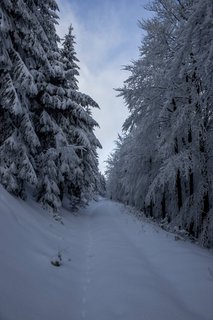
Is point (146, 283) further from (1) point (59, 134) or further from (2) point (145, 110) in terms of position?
(1) point (59, 134)

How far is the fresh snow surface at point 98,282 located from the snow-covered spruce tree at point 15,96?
10.9ft

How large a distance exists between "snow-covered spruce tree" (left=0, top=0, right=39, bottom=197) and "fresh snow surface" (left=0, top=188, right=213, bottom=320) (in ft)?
10.9

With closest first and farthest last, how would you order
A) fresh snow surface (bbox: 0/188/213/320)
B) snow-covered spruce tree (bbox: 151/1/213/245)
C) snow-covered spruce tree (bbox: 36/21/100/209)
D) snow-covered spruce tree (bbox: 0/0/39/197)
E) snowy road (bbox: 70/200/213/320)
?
fresh snow surface (bbox: 0/188/213/320)
snowy road (bbox: 70/200/213/320)
snow-covered spruce tree (bbox: 0/0/39/197)
snow-covered spruce tree (bbox: 151/1/213/245)
snow-covered spruce tree (bbox: 36/21/100/209)

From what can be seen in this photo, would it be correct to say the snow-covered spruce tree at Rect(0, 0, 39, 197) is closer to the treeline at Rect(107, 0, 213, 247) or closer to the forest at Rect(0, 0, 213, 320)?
the forest at Rect(0, 0, 213, 320)

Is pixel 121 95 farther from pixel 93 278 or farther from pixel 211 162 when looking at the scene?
pixel 93 278

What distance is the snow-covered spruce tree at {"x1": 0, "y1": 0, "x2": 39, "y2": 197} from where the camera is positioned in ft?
32.9

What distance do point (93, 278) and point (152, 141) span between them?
9.41 m

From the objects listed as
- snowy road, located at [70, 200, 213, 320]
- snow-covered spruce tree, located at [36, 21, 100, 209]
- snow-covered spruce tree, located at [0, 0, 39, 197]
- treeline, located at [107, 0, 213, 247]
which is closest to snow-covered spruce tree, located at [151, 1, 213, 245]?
treeline, located at [107, 0, 213, 247]

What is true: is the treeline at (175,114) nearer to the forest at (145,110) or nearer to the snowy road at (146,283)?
the forest at (145,110)

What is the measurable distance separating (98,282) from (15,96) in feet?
24.7

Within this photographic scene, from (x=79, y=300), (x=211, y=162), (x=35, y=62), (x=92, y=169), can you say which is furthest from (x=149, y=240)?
(x=92, y=169)

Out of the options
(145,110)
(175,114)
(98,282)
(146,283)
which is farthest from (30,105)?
(146,283)

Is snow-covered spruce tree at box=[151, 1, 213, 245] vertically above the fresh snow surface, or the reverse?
snow-covered spruce tree at box=[151, 1, 213, 245]

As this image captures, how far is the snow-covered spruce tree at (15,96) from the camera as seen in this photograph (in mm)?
10039
